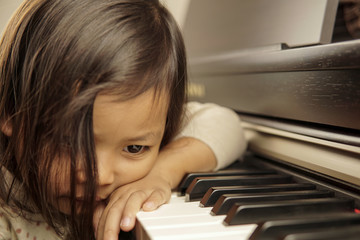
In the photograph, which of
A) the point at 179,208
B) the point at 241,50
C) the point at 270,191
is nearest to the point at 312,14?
the point at 241,50

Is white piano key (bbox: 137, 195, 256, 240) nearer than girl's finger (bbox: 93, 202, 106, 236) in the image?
Yes

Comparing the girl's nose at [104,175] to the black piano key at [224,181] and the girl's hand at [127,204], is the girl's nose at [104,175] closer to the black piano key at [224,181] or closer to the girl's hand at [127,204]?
the girl's hand at [127,204]

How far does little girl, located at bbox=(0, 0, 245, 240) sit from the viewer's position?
0.66 meters

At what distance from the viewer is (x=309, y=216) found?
0.57 meters

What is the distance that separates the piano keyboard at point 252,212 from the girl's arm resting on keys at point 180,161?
3 centimetres

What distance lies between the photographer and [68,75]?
0.66 m

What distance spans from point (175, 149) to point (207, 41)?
54 cm

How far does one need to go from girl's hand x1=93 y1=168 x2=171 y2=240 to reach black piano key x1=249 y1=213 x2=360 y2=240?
23 cm

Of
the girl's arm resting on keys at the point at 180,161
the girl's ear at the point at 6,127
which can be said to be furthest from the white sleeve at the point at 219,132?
the girl's ear at the point at 6,127

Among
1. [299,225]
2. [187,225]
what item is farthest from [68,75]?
[299,225]

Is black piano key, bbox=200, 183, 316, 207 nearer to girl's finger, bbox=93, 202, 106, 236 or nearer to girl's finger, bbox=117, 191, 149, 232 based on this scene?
girl's finger, bbox=117, 191, 149, 232

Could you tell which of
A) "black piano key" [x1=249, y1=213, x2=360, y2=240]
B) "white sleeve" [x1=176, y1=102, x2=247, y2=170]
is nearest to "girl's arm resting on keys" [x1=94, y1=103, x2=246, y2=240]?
"white sleeve" [x1=176, y1=102, x2=247, y2=170]

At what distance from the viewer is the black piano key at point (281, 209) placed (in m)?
0.58

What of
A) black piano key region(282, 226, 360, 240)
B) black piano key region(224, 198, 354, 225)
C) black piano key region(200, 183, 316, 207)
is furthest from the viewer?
black piano key region(200, 183, 316, 207)
